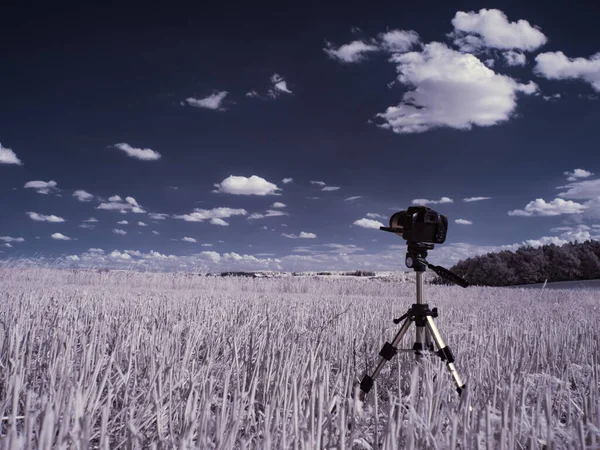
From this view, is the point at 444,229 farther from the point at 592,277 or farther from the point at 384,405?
the point at 592,277

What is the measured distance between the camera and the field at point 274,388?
188cm

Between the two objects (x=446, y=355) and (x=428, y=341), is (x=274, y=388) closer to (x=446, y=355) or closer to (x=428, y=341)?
(x=446, y=355)

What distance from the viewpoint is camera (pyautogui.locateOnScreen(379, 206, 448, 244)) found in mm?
3301

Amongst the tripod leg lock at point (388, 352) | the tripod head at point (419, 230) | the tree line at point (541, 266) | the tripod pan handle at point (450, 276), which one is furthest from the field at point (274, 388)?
the tree line at point (541, 266)

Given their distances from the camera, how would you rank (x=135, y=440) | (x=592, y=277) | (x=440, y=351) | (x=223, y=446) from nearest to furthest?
(x=223, y=446) → (x=135, y=440) → (x=440, y=351) → (x=592, y=277)

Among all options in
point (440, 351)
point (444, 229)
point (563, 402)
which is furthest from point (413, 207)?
point (563, 402)

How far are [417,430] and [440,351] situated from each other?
0.82 meters

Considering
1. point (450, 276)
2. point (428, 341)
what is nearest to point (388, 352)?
point (428, 341)

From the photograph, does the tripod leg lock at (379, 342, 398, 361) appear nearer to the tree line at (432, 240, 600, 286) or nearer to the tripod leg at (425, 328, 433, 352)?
the tripod leg at (425, 328, 433, 352)

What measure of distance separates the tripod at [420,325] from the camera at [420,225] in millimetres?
68

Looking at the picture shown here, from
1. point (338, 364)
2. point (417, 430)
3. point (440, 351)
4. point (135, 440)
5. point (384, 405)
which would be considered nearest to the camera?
point (135, 440)

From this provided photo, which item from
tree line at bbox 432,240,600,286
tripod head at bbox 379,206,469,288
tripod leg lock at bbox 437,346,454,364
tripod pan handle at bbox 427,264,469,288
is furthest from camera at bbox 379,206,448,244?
tree line at bbox 432,240,600,286

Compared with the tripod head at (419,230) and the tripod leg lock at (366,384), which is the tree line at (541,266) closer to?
the tripod head at (419,230)

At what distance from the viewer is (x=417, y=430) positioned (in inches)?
88.7
